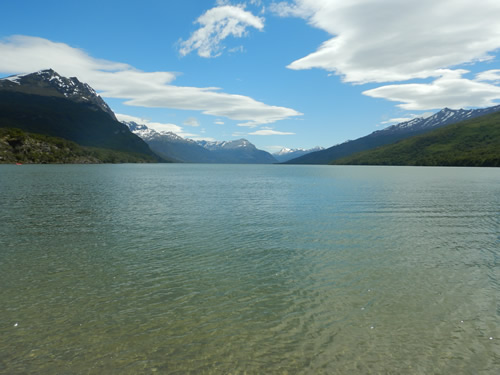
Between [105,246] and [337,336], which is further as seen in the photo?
Result: [105,246]

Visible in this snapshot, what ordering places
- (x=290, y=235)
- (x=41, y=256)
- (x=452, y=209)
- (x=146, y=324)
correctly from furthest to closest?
(x=452, y=209) < (x=290, y=235) < (x=41, y=256) < (x=146, y=324)

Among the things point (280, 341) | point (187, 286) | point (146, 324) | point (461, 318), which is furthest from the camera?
point (187, 286)

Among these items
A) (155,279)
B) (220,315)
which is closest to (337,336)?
(220,315)

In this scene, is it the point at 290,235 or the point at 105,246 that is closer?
the point at 105,246

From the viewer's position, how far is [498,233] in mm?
36125

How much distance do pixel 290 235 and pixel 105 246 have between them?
61.7 feet

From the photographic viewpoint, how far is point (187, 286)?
1980 centimetres

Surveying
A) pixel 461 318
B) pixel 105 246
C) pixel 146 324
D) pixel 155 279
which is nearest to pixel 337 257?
pixel 461 318

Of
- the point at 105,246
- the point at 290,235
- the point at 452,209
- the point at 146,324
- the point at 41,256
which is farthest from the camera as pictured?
the point at 452,209

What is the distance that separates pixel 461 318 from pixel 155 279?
1804 cm

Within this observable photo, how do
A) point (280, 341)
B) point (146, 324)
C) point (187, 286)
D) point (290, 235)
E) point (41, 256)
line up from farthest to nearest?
point (290, 235) < point (41, 256) < point (187, 286) < point (146, 324) < point (280, 341)

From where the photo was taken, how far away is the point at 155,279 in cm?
2073

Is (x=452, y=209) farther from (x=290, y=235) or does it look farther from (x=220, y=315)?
(x=220, y=315)

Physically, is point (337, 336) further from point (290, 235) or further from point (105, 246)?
point (105, 246)
